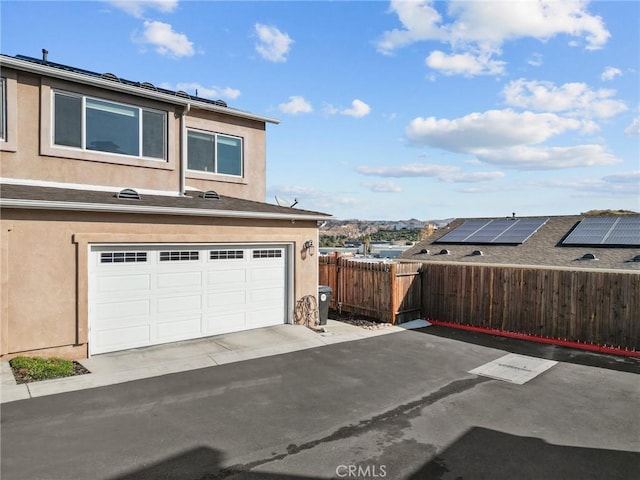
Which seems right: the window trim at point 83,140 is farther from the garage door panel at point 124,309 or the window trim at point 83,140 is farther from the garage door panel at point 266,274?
the garage door panel at point 124,309

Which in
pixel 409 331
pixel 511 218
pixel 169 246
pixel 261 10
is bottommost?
pixel 409 331

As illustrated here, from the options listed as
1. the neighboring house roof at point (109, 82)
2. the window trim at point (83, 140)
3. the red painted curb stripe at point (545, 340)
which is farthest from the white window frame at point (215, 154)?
the red painted curb stripe at point (545, 340)

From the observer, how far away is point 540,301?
11.7 metres

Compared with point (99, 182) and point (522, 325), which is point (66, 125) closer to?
point (99, 182)

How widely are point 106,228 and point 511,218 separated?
15.4m

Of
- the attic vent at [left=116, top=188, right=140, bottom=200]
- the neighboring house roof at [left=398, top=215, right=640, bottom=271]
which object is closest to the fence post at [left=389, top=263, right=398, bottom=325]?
the neighboring house roof at [left=398, top=215, right=640, bottom=271]

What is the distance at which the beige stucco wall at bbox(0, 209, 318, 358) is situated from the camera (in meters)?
7.75

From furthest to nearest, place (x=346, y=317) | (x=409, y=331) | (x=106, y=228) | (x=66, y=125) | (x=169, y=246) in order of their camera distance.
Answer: (x=346, y=317) → (x=409, y=331) → (x=66, y=125) → (x=169, y=246) → (x=106, y=228)

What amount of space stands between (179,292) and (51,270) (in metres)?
2.68

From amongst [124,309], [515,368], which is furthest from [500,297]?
[124,309]

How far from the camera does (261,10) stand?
11.9 m

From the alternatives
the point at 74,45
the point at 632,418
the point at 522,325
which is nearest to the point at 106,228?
the point at 74,45

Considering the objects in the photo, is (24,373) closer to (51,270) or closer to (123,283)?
(51,270)

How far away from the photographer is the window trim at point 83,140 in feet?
33.4
